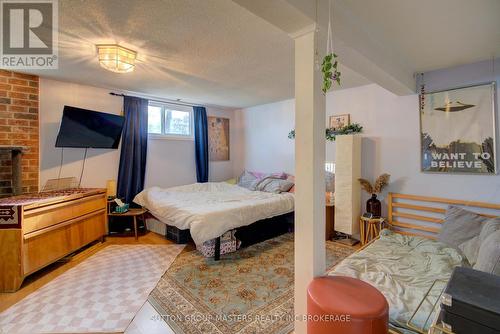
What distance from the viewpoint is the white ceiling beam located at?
122cm

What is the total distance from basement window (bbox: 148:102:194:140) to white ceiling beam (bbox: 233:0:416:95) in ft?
11.7

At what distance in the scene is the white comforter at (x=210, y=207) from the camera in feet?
9.02

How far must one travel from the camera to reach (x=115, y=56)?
2.28 meters

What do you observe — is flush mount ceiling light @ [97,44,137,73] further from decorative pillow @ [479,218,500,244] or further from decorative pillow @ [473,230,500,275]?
decorative pillow @ [479,218,500,244]

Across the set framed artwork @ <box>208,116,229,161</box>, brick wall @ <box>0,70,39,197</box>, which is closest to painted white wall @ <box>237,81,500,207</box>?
framed artwork @ <box>208,116,229,161</box>

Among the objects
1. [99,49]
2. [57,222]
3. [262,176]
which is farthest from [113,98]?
[262,176]

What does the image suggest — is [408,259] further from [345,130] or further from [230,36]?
[230,36]

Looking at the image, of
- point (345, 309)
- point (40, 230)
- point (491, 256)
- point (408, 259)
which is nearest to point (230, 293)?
point (345, 309)

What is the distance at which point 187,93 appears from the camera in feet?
13.1

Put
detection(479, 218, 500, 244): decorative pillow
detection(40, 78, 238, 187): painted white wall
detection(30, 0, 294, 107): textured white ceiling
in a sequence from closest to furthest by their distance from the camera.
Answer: detection(30, 0, 294, 107): textured white ceiling < detection(479, 218, 500, 244): decorative pillow < detection(40, 78, 238, 187): painted white wall

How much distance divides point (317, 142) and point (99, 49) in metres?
2.31

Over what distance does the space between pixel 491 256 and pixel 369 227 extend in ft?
5.43

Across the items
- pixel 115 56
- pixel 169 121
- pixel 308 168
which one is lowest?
pixel 308 168

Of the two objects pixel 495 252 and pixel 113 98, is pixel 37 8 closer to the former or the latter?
pixel 113 98
